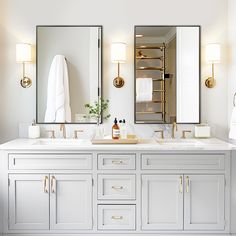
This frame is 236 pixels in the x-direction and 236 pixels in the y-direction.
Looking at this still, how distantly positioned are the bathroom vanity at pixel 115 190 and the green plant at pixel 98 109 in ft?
1.94

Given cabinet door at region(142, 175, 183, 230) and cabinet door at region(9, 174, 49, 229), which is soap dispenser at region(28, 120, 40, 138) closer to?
cabinet door at region(9, 174, 49, 229)

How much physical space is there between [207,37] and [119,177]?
5.39 feet

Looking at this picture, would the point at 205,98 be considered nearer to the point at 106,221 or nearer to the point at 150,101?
the point at 150,101

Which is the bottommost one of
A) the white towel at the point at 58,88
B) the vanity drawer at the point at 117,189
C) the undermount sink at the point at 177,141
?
the vanity drawer at the point at 117,189

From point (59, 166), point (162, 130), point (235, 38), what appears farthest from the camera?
point (162, 130)

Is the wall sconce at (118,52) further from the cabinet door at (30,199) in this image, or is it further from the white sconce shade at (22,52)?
the cabinet door at (30,199)

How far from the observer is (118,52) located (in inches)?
140

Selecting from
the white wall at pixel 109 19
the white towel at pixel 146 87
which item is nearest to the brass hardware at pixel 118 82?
the white wall at pixel 109 19

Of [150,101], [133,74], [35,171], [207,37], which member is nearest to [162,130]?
[150,101]

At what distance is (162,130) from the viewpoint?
371cm

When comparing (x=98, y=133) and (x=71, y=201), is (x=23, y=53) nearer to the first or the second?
(x=98, y=133)

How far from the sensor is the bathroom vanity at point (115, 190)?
10.1ft

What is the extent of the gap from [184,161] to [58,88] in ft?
4.66

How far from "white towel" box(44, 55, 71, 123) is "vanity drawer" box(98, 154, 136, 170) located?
2.60 feet
